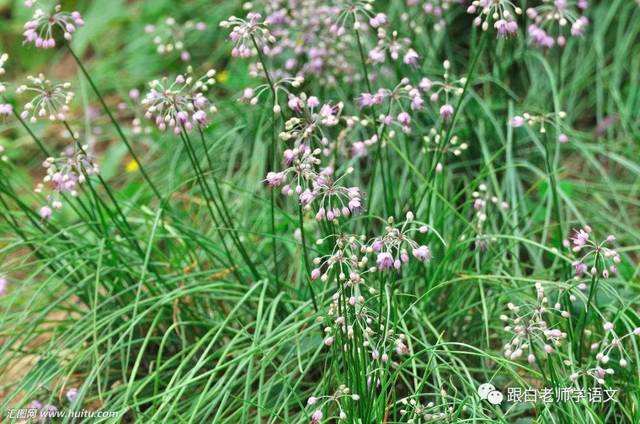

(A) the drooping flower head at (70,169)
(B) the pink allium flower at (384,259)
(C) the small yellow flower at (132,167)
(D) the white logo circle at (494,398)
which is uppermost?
(A) the drooping flower head at (70,169)

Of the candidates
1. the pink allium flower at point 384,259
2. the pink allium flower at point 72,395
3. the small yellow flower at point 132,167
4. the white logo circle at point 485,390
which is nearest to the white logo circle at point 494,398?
the white logo circle at point 485,390

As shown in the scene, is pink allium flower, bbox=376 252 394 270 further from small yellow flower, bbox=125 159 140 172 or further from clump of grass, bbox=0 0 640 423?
small yellow flower, bbox=125 159 140 172

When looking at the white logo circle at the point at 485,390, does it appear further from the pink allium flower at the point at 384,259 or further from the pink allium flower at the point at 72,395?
the pink allium flower at the point at 72,395

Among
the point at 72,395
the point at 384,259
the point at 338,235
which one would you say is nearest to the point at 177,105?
the point at 338,235

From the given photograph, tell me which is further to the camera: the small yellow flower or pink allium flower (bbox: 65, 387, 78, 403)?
the small yellow flower

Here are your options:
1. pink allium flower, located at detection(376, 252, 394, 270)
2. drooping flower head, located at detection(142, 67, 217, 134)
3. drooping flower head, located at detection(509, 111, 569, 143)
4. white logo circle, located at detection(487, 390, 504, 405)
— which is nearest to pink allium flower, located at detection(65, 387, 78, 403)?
drooping flower head, located at detection(142, 67, 217, 134)

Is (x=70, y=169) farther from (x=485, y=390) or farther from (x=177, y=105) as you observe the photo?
(x=485, y=390)

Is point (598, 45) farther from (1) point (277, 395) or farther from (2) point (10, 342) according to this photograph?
(2) point (10, 342)

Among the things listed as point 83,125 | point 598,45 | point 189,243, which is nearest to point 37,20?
point 189,243
